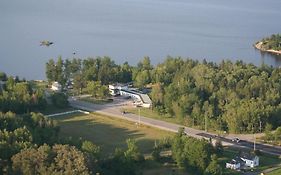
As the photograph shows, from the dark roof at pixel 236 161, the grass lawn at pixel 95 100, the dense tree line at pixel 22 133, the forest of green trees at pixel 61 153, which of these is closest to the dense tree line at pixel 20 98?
the forest of green trees at pixel 61 153

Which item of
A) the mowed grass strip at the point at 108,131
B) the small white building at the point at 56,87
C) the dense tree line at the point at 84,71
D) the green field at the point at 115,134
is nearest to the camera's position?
the green field at the point at 115,134

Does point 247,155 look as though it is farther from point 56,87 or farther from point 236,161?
point 56,87

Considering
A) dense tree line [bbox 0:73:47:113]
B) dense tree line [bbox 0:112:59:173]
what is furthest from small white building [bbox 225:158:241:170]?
dense tree line [bbox 0:73:47:113]

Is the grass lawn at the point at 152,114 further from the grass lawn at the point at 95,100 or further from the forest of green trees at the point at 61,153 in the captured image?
the forest of green trees at the point at 61,153

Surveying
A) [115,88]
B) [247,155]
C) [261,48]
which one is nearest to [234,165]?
[247,155]

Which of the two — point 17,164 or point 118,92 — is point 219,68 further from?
point 17,164

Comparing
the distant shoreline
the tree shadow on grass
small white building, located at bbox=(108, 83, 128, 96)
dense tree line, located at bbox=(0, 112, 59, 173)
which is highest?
the distant shoreline

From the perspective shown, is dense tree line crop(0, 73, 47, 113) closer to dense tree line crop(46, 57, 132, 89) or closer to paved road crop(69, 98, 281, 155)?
paved road crop(69, 98, 281, 155)
